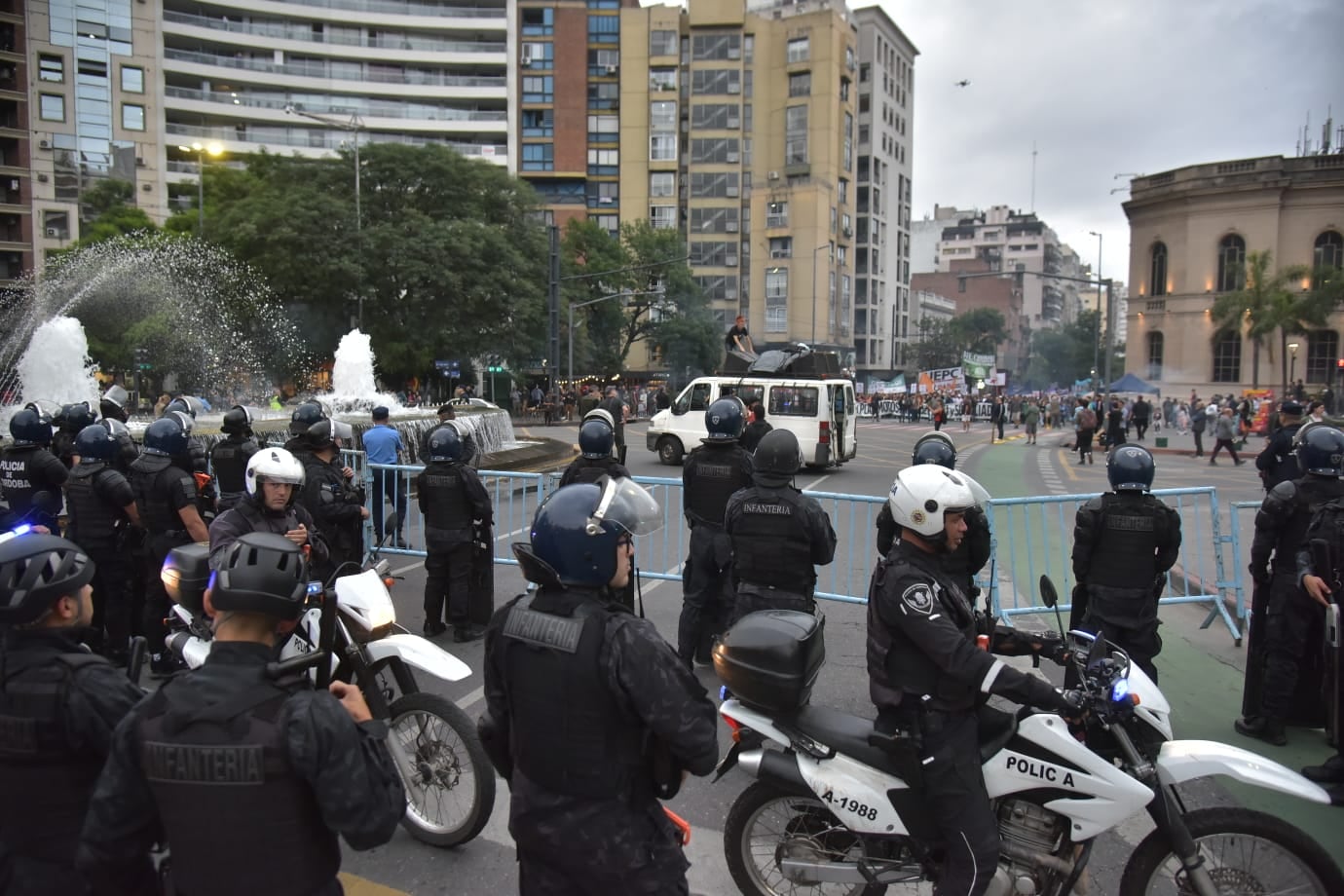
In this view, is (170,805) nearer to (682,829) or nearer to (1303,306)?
(682,829)

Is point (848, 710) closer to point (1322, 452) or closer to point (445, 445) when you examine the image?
point (1322, 452)

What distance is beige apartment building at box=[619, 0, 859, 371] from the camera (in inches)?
2557

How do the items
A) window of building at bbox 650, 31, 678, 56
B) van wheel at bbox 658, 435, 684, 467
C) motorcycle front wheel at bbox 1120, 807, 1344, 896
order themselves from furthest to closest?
window of building at bbox 650, 31, 678, 56 < van wheel at bbox 658, 435, 684, 467 < motorcycle front wheel at bbox 1120, 807, 1344, 896

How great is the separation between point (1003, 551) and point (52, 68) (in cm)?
6840

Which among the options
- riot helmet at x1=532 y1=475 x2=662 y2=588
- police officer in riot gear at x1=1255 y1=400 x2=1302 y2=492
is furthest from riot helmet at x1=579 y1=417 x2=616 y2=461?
police officer in riot gear at x1=1255 y1=400 x2=1302 y2=492

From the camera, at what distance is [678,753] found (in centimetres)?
234

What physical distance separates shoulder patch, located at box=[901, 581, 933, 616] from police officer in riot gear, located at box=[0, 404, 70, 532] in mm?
6118

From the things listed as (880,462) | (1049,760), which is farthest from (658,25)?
(1049,760)

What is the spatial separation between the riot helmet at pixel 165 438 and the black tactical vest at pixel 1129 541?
5.96 meters

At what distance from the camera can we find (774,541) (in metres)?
5.03

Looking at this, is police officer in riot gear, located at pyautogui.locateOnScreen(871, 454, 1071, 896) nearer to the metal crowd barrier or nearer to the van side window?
the metal crowd barrier

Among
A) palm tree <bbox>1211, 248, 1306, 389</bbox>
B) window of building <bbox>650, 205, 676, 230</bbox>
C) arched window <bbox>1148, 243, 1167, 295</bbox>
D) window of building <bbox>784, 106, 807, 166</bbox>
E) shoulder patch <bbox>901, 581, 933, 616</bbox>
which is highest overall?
window of building <bbox>784, 106, 807, 166</bbox>

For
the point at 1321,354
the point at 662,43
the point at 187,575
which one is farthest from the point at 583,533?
the point at 662,43

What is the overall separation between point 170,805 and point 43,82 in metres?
71.0
